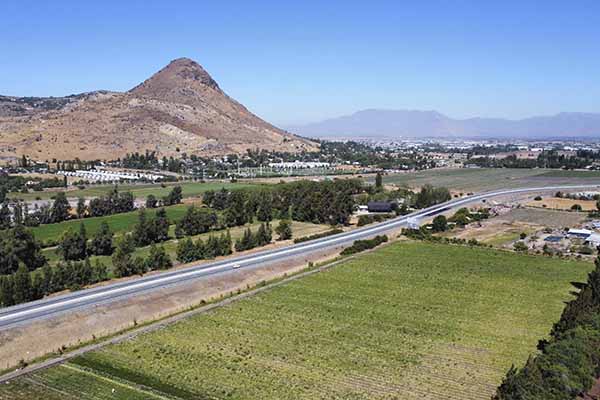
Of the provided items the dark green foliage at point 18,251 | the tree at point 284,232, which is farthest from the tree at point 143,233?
the tree at point 284,232

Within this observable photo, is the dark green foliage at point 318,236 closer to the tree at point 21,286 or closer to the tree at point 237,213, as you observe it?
the tree at point 237,213

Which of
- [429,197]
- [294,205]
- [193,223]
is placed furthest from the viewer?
[429,197]

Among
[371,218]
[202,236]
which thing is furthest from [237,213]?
[371,218]

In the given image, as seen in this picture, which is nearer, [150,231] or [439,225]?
[150,231]

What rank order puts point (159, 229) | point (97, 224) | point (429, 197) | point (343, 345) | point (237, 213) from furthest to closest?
1. point (429, 197)
2. point (97, 224)
3. point (237, 213)
4. point (159, 229)
5. point (343, 345)

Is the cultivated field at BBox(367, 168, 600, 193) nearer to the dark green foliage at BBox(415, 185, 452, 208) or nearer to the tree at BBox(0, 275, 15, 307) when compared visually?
the dark green foliage at BBox(415, 185, 452, 208)

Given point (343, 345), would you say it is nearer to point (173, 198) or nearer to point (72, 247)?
point (72, 247)

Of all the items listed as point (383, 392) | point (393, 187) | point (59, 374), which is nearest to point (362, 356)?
point (383, 392)

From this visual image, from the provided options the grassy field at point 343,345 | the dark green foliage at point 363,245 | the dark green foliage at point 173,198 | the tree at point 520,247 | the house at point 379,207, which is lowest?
the grassy field at point 343,345
